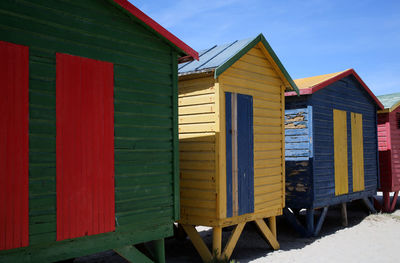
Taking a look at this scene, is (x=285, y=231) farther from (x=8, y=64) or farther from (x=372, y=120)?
(x=8, y=64)

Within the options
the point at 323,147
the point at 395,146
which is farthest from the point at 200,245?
the point at 395,146

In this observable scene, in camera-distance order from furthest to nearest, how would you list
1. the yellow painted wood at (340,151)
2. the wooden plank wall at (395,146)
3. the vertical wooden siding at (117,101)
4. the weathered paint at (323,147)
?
the wooden plank wall at (395,146)
the yellow painted wood at (340,151)
the weathered paint at (323,147)
the vertical wooden siding at (117,101)

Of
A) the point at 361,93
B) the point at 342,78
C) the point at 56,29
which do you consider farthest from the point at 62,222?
the point at 361,93

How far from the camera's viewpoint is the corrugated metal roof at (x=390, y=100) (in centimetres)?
1521

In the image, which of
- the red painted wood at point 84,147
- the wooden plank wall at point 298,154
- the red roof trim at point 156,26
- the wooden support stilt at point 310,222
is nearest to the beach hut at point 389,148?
the wooden support stilt at point 310,222

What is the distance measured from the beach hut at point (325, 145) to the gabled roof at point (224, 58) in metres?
1.92

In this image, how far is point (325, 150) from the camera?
11.5 m

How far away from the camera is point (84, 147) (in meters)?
5.20

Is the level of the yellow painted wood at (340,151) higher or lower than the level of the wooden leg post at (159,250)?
higher

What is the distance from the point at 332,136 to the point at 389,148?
4723 mm

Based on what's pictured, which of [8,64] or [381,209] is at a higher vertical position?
[8,64]

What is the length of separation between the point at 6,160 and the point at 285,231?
9.60 meters

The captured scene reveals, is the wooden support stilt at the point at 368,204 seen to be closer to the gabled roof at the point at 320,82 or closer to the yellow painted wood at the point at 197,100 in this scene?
the gabled roof at the point at 320,82

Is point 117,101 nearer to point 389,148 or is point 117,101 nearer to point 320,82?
point 320,82
